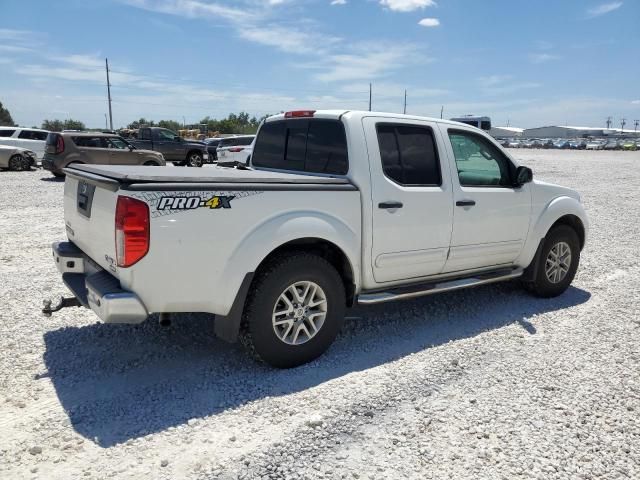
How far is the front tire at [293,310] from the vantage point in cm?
367

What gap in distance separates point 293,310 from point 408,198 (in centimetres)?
137

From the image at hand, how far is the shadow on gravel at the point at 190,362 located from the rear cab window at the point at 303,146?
154 centimetres

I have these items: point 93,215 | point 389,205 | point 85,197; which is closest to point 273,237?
point 389,205

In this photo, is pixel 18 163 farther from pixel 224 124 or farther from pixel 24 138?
pixel 224 124

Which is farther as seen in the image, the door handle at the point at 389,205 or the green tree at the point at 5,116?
the green tree at the point at 5,116

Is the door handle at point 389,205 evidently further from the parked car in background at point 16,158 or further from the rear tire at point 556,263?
the parked car in background at point 16,158

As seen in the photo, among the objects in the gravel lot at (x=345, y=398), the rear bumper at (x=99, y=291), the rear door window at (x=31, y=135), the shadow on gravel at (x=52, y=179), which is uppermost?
the rear door window at (x=31, y=135)

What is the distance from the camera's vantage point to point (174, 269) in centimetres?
328

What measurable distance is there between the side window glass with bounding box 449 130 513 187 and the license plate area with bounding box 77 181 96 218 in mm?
3115

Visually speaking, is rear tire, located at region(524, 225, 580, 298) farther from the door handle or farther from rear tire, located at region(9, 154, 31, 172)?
rear tire, located at region(9, 154, 31, 172)

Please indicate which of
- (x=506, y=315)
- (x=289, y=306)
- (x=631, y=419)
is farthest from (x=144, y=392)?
(x=506, y=315)

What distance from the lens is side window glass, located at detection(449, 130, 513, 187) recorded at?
487 cm

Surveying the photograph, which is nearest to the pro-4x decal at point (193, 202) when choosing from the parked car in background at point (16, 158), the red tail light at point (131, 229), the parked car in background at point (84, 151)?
the red tail light at point (131, 229)

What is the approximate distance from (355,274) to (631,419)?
2.10 metres
